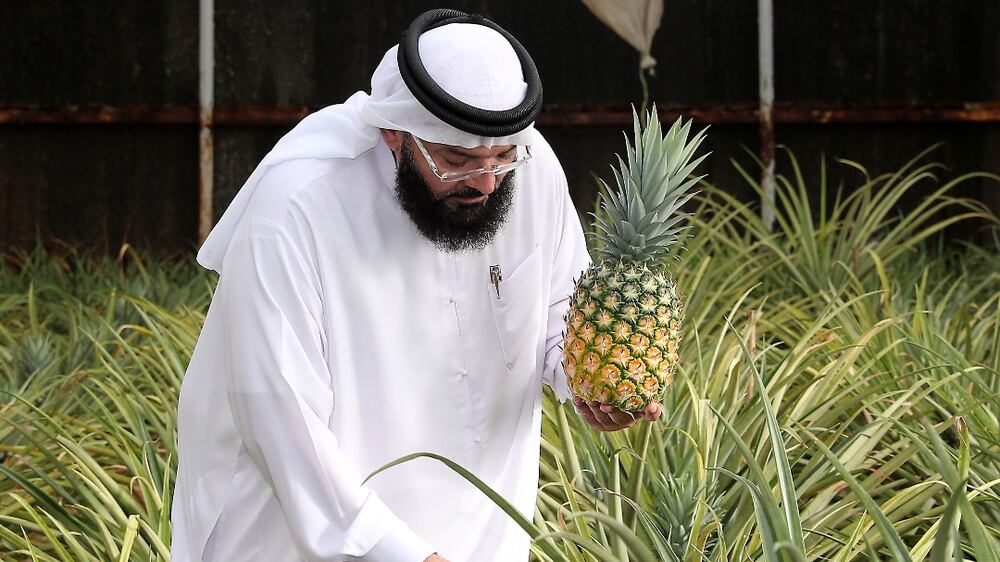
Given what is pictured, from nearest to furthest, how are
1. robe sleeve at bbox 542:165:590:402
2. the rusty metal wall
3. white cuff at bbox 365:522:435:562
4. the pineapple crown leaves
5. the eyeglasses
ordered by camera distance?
white cuff at bbox 365:522:435:562
the eyeglasses
the pineapple crown leaves
robe sleeve at bbox 542:165:590:402
the rusty metal wall

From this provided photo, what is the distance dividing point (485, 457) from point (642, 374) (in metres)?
0.32

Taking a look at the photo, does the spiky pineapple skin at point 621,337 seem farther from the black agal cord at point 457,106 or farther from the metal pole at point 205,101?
the metal pole at point 205,101

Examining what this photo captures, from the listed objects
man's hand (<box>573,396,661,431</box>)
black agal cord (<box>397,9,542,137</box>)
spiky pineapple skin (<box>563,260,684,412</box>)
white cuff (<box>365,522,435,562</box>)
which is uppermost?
black agal cord (<box>397,9,542,137</box>)

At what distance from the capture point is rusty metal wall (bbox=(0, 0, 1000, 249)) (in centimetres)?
593

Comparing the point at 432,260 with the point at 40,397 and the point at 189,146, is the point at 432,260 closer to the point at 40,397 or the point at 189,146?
the point at 40,397

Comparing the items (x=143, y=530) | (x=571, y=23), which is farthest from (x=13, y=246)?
(x=143, y=530)

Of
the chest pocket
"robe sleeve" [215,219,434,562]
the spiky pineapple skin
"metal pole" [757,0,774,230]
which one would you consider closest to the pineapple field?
the spiky pineapple skin

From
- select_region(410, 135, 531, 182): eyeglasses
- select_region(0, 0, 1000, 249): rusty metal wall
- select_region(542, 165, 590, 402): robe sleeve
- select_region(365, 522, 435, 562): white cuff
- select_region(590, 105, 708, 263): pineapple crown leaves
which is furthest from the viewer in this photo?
select_region(0, 0, 1000, 249): rusty metal wall

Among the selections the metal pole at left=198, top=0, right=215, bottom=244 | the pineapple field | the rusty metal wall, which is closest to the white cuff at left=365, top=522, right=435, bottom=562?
→ the pineapple field

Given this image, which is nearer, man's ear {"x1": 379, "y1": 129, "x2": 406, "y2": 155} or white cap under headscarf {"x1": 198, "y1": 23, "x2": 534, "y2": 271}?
white cap under headscarf {"x1": 198, "y1": 23, "x2": 534, "y2": 271}

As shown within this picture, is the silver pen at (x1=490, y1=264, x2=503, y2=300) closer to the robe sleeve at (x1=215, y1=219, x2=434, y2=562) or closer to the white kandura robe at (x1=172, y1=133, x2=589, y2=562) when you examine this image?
the white kandura robe at (x1=172, y1=133, x2=589, y2=562)

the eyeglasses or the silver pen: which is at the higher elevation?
the eyeglasses

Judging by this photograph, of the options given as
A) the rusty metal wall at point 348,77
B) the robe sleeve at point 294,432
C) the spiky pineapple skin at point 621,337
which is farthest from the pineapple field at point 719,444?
the rusty metal wall at point 348,77

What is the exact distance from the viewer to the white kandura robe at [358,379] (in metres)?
1.75
